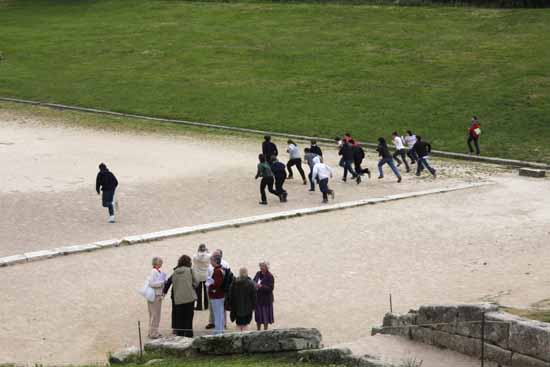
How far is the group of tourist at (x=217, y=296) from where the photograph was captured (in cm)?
1560

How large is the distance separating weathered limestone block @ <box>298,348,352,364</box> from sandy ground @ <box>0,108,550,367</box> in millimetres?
754

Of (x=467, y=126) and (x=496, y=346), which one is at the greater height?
(x=467, y=126)

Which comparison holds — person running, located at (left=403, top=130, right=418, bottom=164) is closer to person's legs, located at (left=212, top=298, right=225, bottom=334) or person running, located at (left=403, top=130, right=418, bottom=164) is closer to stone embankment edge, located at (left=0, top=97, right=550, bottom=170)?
stone embankment edge, located at (left=0, top=97, right=550, bottom=170)

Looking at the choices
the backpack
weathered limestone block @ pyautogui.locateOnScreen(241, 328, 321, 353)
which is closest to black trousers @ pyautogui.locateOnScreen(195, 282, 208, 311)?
the backpack

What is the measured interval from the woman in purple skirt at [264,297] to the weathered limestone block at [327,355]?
260 centimetres

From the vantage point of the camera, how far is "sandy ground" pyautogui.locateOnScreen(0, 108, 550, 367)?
1596 cm

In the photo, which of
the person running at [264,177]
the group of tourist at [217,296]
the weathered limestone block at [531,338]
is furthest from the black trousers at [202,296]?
the person running at [264,177]

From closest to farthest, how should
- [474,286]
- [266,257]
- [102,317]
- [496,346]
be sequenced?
[496,346] < [102,317] < [474,286] < [266,257]

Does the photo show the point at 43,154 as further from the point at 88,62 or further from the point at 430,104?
the point at 88,62

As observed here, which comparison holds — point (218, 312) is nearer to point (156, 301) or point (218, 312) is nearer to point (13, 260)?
point (156, 301)

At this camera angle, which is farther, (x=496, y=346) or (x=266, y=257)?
(x=266, y=257)

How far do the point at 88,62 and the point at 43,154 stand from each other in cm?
2078

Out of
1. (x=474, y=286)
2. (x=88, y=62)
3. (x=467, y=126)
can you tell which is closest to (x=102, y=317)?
(x=474, y=286)

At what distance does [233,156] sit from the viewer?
3347 cm
